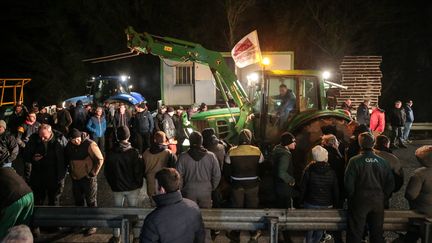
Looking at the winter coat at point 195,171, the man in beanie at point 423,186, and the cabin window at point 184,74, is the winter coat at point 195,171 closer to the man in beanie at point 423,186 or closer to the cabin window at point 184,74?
the man in beanie at point 423,186

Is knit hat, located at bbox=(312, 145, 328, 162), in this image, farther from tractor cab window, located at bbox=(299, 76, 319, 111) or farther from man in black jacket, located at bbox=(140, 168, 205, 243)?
tractor cab window, located at bbox=(299, 76, 319, 111)

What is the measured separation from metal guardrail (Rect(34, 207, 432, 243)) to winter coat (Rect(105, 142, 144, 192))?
86cm

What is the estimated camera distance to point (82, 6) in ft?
94.0

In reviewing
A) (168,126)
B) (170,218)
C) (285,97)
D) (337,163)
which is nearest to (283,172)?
(337,163)

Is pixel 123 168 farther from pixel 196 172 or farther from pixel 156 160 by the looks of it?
pixel 196 172

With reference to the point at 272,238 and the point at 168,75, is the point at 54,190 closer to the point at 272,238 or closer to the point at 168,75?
the point at 272,238

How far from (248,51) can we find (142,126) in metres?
4.23

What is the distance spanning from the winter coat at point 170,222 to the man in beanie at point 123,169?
2.60 metres

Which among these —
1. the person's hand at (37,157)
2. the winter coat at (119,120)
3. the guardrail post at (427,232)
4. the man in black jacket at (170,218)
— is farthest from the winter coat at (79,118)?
the guardrail post at (427,232)

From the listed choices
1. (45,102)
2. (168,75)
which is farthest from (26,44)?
(168,75)

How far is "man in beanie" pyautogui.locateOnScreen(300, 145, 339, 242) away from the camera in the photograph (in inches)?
206

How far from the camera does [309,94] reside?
845cm

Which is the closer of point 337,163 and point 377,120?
point 337,163

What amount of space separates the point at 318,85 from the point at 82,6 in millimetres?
24435
